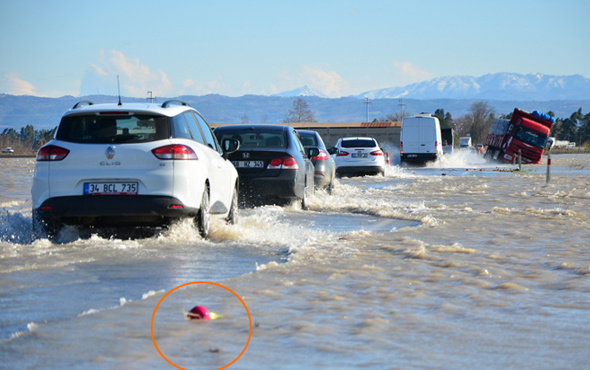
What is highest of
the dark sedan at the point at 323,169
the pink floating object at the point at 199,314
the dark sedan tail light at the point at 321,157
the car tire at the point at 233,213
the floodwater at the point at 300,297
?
the dark sedan tail light at the point at 321,157

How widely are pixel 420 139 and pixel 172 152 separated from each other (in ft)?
114

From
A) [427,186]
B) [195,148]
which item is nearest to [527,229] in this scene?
[195,148]

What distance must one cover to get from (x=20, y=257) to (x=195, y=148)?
2.22 meters

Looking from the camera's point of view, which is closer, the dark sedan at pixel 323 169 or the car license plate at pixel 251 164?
the car license plate at pixel 251 164

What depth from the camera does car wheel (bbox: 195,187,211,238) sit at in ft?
31.2

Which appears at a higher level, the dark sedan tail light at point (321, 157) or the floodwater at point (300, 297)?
the dark sedan tail light at point (321, 157)

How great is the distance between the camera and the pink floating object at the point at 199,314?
525 cm

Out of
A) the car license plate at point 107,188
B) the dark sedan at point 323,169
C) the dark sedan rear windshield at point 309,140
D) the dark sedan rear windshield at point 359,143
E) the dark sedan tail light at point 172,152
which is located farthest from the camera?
the dark sedan rear windshield at point 359,143

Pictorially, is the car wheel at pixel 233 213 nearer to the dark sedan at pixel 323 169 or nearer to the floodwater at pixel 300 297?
the floodwater at pixel 300 297

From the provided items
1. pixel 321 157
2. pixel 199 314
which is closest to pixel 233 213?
pixel 199 314

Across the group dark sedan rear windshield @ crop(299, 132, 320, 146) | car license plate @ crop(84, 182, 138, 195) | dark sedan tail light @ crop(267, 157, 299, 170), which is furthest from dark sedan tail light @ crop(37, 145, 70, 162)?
dark sedan rear windshield @ crop(299, 132, 320, 146)

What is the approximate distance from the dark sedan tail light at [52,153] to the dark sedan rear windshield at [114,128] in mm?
148

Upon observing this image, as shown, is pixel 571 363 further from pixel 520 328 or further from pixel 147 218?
pixel 147 218

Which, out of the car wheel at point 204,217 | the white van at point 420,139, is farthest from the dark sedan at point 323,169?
the white van at point 420,139
